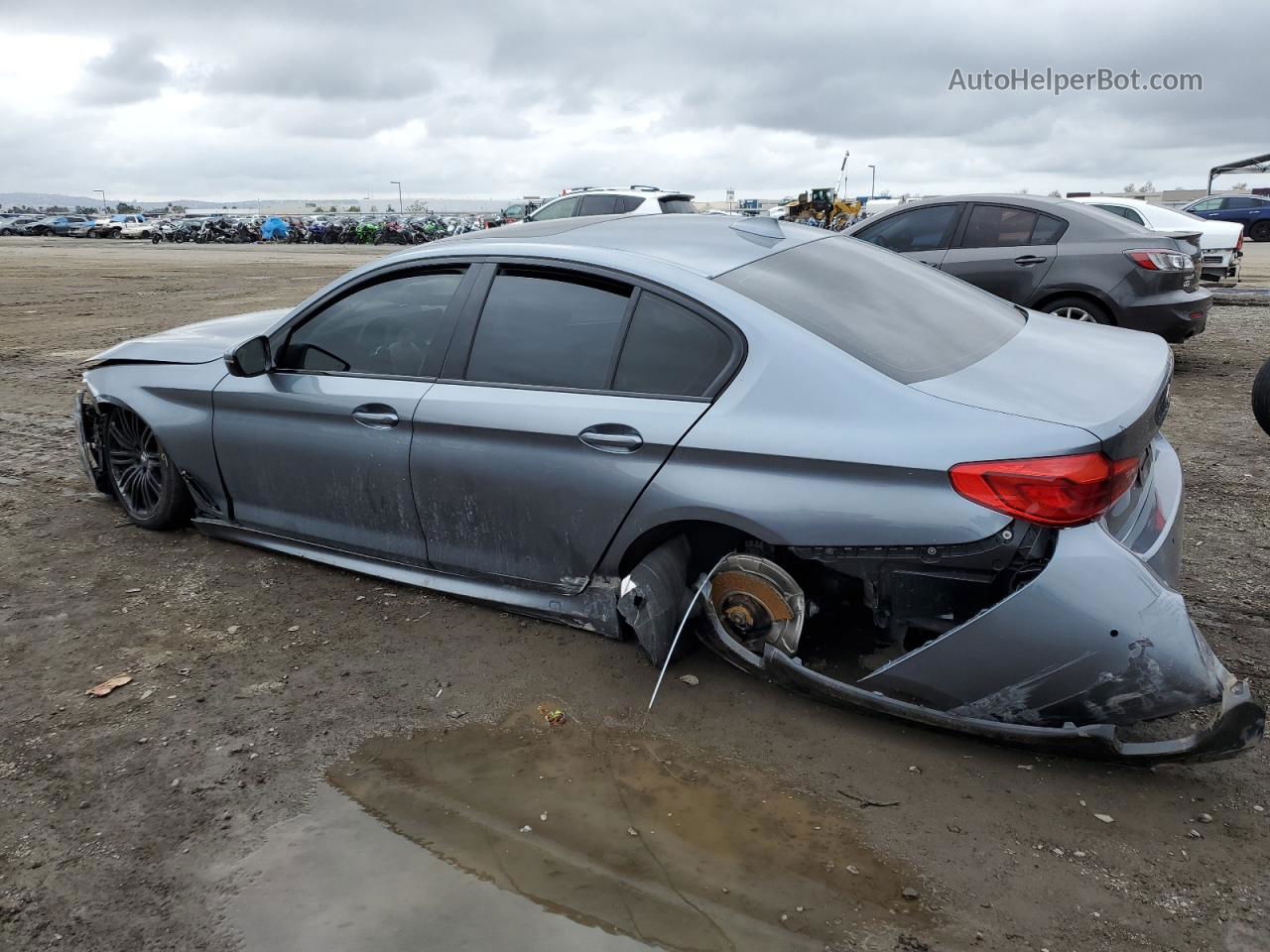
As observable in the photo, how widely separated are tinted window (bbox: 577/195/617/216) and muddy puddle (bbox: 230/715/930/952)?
50.6ft

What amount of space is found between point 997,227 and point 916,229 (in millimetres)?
748

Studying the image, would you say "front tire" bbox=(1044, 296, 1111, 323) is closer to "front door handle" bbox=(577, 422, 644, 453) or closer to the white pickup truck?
"front door handle" bbox=(577, 422, 644, 453)

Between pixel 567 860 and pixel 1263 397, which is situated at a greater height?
pixel 1263 397

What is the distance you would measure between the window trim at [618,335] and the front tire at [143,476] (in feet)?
5.95

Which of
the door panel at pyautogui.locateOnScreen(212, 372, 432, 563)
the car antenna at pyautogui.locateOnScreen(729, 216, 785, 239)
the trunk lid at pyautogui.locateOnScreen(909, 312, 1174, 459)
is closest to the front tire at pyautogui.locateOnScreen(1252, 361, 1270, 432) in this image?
the trunk lid at pyautogui.locateOnScreen(909, 312, 1174, 459)

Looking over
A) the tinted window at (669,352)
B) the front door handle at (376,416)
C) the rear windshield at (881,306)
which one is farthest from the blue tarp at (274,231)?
the tinted window at (669,352)

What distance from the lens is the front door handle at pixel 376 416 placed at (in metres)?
3.64

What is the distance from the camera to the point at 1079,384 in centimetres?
289

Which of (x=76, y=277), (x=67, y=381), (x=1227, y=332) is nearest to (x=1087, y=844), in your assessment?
(x=67, y=381)

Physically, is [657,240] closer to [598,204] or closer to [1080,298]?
[1080,298]

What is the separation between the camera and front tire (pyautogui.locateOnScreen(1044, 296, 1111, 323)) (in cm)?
783

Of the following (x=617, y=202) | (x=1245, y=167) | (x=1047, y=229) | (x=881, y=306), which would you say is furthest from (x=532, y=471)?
(x=1245, y=167)

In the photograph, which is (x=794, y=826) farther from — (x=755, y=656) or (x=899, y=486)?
(x=899, y=486)

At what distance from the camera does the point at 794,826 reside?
8.50 feet
